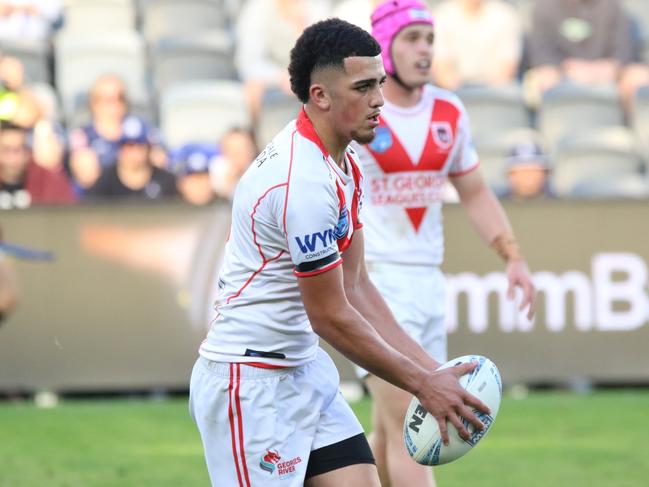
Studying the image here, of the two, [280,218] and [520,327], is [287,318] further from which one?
[520,327]

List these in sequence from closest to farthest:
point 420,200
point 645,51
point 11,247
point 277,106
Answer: point 420,200
point 11,247
point 277,106
point 645,51

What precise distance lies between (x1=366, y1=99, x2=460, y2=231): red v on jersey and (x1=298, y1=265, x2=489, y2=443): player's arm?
209 cm

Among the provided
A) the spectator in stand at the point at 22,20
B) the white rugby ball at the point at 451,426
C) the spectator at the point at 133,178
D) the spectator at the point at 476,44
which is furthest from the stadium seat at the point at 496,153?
the white rugby ball at the point at 451,426

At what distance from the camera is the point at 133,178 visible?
11844 mm

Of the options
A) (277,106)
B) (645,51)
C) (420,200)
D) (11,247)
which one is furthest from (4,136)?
(645,51)

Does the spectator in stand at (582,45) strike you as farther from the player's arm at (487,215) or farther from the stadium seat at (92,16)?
the player's arm at (487,215)

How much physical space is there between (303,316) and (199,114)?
9.60 metres

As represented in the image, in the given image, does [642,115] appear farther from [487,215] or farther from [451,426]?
[451,426]

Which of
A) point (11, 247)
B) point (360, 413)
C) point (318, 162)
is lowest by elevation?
point (360, 413)

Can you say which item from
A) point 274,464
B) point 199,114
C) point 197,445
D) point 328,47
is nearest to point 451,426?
point 274,464

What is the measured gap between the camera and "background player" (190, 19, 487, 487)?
14.1ft

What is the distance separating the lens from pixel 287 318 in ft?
15.0

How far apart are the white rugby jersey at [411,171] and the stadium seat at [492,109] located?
23.7 ft

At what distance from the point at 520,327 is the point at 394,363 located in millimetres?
6965
